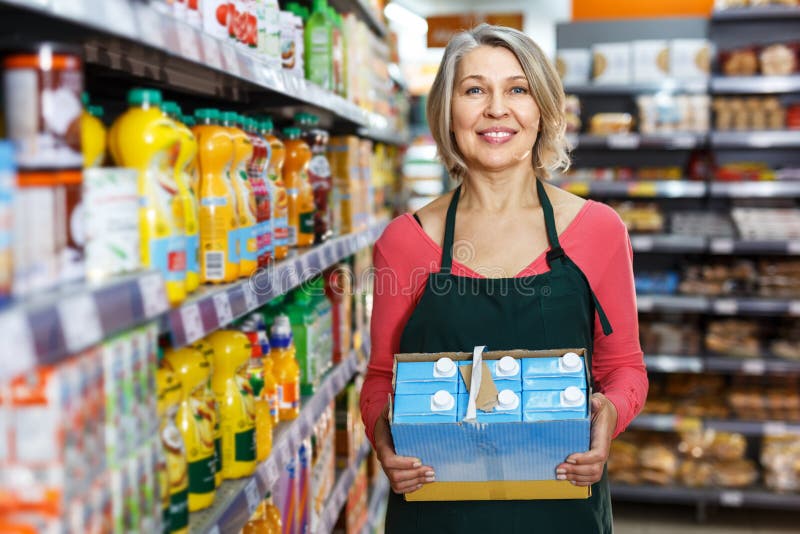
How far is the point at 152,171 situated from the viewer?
135cm

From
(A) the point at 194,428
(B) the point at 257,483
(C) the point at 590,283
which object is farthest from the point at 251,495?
(C) the point at 590,283

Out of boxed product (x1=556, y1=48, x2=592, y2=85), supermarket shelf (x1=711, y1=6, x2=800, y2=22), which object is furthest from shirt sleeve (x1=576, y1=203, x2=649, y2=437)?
supermarket shelf (x1=711, y1=6, x2=800, y2=22)

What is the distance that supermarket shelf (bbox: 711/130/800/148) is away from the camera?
4.66 meters

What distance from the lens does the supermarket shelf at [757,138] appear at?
4.66 metres

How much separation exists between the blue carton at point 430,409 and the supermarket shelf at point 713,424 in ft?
11.5

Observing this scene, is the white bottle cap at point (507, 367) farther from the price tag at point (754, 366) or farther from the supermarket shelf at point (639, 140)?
the price tag at point (754, 366)

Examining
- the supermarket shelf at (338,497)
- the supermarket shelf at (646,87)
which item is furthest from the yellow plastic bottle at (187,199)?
the supermarket shelf at (646,87)

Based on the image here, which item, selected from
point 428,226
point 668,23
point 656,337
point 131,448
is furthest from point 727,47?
point 131,448

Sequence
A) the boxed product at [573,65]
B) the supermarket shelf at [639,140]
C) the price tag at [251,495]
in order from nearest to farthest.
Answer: the price tag at [251,495]
the supermarket shelf at [639,140]
the boxed product at [573,65]

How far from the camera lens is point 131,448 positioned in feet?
3.85

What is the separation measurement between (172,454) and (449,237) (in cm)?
75

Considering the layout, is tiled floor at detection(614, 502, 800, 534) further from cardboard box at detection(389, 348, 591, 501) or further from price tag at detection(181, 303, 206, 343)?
price tag at detection(181, 303, 206, 343)

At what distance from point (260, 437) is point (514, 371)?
0.73 meters

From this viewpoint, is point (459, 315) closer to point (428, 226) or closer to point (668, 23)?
point (428, 226)
